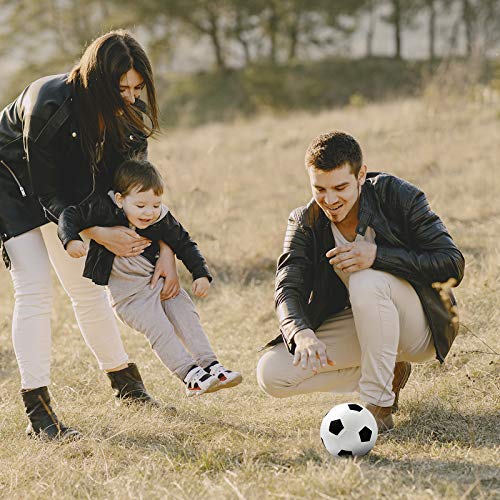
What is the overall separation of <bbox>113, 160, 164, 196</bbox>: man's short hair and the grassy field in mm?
1184

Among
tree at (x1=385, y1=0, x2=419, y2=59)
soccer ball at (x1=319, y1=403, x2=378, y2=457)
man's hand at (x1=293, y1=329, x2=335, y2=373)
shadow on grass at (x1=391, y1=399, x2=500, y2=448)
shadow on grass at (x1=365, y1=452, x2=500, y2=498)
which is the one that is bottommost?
shadow on grass at (x1=391, y1=399, x2=500, y2=448)

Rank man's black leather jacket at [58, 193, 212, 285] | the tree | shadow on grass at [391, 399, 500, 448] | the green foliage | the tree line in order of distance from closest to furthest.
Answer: shadow on grass at [391, 399, 500, 448]
man's black leather jacket at [58, 193, 212, 285]
the green foliage
the tree line
the tree

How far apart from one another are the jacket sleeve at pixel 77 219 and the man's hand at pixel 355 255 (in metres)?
1.19

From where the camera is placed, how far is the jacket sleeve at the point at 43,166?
3.60m

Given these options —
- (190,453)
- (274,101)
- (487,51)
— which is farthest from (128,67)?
(274,101)

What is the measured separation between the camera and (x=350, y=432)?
319cm

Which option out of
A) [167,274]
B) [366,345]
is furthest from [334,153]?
[167,274]

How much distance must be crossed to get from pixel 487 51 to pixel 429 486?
13.7 meters

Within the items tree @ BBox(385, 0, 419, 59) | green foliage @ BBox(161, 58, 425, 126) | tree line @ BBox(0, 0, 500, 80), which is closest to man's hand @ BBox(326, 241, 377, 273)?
green foliage @ BBox(161, 58, 425, 126)

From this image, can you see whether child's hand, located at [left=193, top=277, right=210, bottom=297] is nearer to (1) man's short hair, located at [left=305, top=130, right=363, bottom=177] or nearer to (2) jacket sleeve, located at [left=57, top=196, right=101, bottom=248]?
(2) jacket sleeve, located at [left=57, top=196, right=101, bottom=248]

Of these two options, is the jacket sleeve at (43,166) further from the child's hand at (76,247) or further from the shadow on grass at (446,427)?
the shadow on grass at (446,427)

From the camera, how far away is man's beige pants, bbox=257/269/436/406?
11.3ft

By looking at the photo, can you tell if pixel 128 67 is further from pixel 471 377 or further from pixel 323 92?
A: pixel 323 92

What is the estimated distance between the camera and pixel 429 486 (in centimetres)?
288
